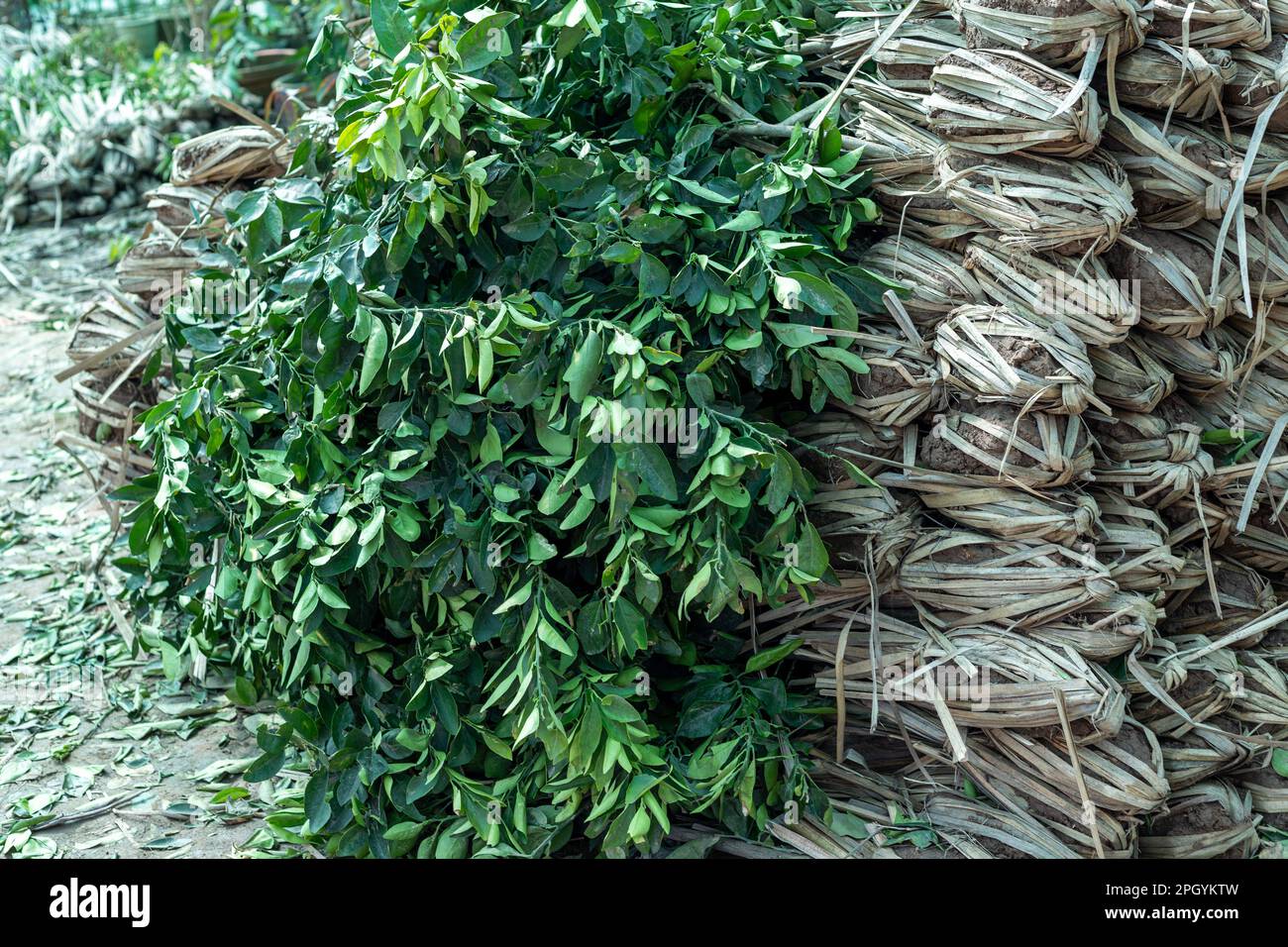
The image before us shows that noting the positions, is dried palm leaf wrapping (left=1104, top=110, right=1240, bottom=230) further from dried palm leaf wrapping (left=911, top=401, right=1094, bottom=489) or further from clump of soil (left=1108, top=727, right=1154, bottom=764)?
clump of soil (left=1108, top=727, right=1154, bottom=764)

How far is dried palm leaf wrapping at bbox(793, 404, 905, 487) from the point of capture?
2.25 metres

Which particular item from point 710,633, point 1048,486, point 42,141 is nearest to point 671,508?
point 710,633

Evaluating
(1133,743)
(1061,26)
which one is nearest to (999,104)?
(1061,26)

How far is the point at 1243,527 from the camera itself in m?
2.24

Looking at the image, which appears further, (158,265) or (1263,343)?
(158,265)

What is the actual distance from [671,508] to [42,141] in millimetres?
5896

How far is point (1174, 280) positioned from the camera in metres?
2.18

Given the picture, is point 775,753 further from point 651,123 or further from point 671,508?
point 651,123

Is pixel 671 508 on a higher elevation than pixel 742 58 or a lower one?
lower

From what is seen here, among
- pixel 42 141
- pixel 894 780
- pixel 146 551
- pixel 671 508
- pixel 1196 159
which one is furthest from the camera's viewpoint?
pixel 42 141

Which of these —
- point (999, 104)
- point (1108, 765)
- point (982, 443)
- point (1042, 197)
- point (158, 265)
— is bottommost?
point (1108, 765)

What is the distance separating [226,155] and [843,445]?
180 cm

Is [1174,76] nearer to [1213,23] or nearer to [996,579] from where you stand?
[1213,23]

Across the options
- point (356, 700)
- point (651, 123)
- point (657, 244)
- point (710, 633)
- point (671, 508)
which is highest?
point (651, 123)
